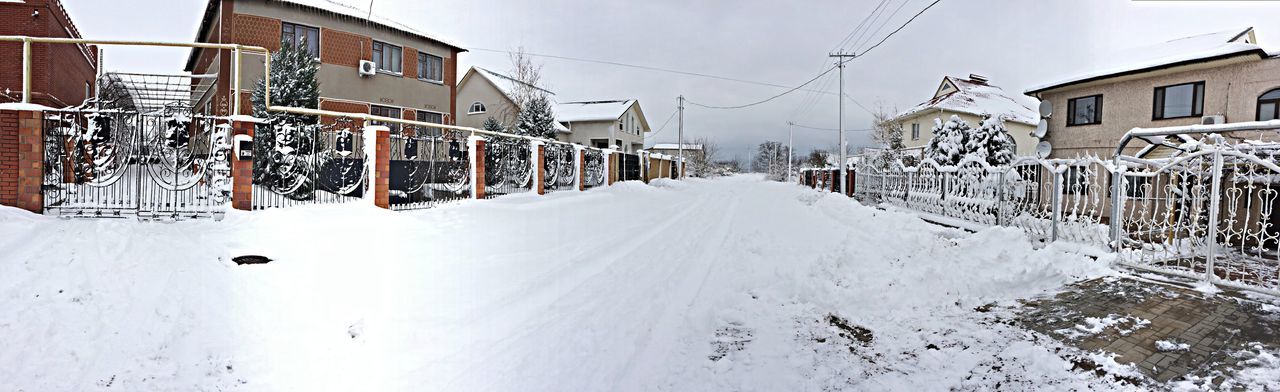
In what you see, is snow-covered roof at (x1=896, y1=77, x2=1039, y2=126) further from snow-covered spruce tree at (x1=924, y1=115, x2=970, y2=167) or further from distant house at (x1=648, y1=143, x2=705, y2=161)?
distant house at (x1=648, y1=143, x2=705, y2=161)

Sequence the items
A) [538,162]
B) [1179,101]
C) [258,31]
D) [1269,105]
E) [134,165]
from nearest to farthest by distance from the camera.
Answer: [134,165], [538,162], [1269,105], [1179,101], [258,31]

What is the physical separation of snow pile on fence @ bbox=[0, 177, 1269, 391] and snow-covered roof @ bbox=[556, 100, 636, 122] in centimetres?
3341

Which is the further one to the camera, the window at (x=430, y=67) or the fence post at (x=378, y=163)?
the window at (x=430, y=67)

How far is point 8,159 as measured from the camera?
682 cm

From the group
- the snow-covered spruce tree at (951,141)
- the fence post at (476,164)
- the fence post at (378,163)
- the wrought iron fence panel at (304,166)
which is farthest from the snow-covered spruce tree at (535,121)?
the fence post at (378,163)

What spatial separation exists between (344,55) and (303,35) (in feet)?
4.52

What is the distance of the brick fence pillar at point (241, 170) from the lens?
24.5 feet

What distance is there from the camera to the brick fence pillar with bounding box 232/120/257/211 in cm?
746

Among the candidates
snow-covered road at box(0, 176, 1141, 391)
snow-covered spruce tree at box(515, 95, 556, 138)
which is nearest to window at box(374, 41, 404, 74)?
snow-covered spruce tree at box(515, 95, 556, 138)

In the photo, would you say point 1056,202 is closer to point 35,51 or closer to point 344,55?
point 344,55

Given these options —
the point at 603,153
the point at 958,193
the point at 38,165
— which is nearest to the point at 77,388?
the point at 38,165

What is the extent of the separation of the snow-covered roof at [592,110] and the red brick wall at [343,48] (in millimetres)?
18825

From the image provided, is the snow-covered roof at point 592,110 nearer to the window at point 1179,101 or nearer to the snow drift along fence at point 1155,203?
the snow drift along fence at point 1155,203

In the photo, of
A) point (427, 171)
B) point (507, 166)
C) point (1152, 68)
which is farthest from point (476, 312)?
point (1152, 68)
